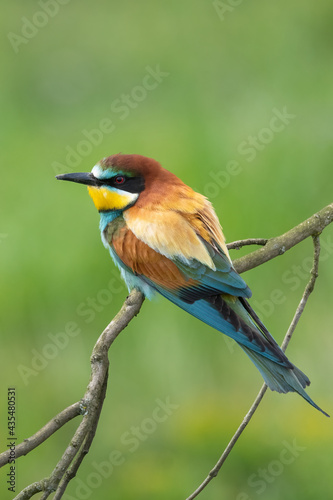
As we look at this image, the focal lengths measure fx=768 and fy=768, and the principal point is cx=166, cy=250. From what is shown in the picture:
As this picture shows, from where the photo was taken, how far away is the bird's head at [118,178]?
1587 millimetres

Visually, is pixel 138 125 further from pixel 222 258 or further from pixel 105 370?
pixel 105 370

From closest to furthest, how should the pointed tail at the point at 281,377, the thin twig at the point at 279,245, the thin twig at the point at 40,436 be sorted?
the thin twig at the point at 40,436 < the pointed tail at the point at 281,377 < the thin twig at the point at 279,245

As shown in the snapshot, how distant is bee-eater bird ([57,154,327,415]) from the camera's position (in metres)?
1.50

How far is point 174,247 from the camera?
1.55 meters

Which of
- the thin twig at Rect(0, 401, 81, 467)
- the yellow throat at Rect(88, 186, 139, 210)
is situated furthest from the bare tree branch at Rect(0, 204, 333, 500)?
the yellow throat at Rect(88, 186, 139, 210)

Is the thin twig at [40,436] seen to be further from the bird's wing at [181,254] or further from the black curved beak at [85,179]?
the black curved beak at [85,179]

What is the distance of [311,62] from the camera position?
3514mm

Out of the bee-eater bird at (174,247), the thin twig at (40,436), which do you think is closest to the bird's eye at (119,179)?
the bee-eater bird at (174,247)

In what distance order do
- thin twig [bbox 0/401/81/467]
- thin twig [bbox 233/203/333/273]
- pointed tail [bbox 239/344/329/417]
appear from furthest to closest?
1. thin twig [bbox 233/203/333/273]
2. pointed tail [bbox 239/344/329/417]
3. thin twig [bbox 0/401/81/467]

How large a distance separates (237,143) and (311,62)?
80 centimetres

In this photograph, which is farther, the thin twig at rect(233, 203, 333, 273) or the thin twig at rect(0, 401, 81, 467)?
the thin twig at rect(233, 203, 333, 273)

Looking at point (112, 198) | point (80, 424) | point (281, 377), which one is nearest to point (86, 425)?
point (80, 424)

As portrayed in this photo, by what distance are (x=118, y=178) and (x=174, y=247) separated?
0.19 m

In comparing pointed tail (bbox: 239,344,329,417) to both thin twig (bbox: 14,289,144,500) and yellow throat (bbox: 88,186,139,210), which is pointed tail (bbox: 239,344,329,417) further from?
yellow throat (bbox: 88,186,139,210)
